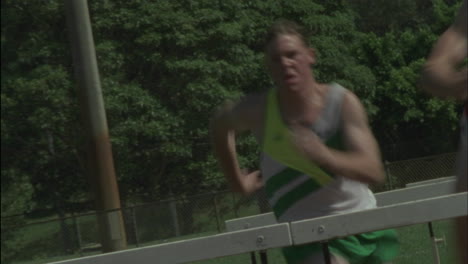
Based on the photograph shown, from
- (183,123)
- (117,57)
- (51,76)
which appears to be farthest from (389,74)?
(51,76)

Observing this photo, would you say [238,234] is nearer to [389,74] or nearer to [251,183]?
[251,183]

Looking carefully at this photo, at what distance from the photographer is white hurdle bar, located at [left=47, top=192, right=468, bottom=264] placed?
12.4 ft

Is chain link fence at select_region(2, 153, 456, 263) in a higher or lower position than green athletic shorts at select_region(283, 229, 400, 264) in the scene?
higher

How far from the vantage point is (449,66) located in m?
3.40

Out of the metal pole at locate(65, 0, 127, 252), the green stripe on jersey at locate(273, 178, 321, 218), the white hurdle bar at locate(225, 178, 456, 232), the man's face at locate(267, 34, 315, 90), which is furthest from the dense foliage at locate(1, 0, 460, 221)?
the man's face at locate(267, 34, 315, 90)

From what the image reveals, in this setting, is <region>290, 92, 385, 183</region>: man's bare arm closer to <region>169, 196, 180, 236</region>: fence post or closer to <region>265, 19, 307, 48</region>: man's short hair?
<region>265, 19, 307, 48</region>: man's short hair

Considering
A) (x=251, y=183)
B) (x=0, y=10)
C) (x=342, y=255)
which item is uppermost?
(x=0, y=10)

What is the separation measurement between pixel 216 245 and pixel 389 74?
18990 mm

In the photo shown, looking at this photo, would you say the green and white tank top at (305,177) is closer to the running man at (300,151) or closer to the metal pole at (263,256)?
the running man at (300,151)

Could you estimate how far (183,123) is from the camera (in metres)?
25.4

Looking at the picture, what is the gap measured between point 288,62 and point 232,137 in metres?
0.50

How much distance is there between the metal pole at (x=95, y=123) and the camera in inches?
594

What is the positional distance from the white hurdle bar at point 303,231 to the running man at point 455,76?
0.09m

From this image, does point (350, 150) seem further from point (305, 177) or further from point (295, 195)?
point (295, 195)
